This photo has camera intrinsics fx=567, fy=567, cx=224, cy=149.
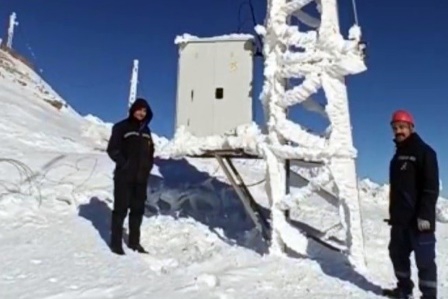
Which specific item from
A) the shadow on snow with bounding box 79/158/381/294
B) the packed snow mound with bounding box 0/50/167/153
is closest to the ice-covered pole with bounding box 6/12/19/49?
the packed snow mound with bounding box 0/50/167/153

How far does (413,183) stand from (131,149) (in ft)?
10.8

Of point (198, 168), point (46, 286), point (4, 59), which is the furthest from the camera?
point (4, 59)

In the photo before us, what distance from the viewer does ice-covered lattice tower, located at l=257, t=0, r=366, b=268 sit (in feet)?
21.6

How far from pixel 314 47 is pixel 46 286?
409 centimetres

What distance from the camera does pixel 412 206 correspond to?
5.42m

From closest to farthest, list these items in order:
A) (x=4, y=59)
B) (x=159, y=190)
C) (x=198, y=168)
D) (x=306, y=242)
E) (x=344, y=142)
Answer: (x=344, y=142), (x=306, y=242), (x=159, y=190), (x=198, y=168), (x=4, y=59)

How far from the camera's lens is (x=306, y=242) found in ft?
23.3

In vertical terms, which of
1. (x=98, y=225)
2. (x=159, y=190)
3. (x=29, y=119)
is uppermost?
(x=29, y=119)

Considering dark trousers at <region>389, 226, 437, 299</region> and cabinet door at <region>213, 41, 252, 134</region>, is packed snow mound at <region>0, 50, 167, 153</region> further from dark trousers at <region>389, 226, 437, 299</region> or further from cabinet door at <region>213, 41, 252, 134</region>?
dark trousers at <region>389, 226, 437, 299</region>

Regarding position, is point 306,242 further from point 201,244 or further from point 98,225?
point 98,225

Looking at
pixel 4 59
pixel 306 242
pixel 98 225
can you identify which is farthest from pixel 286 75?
pixel 4 59

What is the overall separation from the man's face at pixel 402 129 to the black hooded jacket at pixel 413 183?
0.13 feet

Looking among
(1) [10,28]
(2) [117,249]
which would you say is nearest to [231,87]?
(2) [117,249]

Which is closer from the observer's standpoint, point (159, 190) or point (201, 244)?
point (201, 244)
